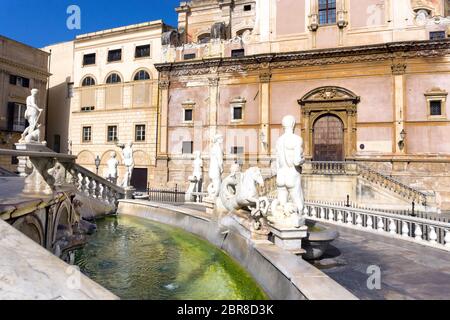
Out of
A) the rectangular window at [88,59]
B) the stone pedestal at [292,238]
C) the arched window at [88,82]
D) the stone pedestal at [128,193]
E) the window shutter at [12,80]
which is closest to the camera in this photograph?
the stone pedestal at [292,238]

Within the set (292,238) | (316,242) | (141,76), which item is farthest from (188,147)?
(292,238)

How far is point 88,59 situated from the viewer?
33.3 meters

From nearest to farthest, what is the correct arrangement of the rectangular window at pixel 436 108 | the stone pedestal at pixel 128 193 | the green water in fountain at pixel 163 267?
the green water in fountain at pixel 163 267 → the stone pedestal at pixel 128 193 → the rectangular window at pixel 436 108

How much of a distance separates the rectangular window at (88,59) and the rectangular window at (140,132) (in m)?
9.14

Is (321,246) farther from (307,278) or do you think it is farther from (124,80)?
(124,80)

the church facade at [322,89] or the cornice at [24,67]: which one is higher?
the cornice at [24,67]

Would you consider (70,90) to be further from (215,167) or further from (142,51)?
(215,167)

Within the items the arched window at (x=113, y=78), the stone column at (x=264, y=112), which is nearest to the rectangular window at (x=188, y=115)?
the stone column at (x=264, y=112)

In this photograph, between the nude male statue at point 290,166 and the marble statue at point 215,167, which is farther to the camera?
the marble statue at point 215,167

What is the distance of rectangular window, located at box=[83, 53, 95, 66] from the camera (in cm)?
3309

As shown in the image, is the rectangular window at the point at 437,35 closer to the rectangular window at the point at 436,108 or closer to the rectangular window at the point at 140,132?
the rectangular window at the point at 436,108

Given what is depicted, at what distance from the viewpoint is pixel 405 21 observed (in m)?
23.0

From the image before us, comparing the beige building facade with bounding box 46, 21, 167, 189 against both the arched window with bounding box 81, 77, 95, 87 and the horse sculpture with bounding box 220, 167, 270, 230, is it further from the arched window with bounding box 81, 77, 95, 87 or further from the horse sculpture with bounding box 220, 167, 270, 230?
the horse sculpture with bounding box 220, 167, 270, 230

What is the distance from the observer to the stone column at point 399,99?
876 inches
